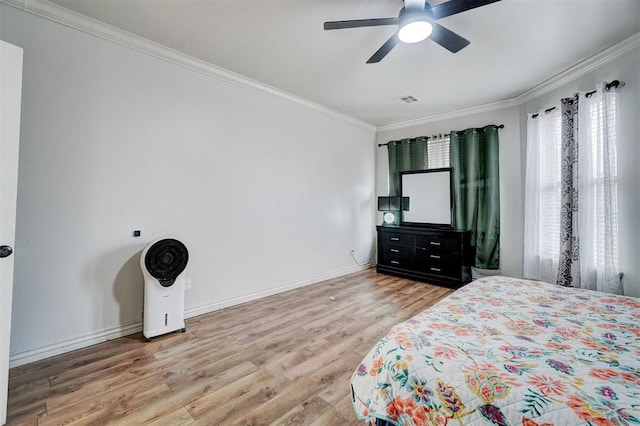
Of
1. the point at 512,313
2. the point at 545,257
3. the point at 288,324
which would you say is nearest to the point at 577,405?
the point at 512,313

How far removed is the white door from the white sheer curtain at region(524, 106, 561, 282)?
474cm

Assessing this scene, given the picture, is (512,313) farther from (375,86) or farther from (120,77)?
(120,77)

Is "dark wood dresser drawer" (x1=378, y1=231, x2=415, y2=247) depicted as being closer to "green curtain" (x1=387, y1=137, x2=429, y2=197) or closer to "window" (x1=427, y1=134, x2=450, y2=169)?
"green curtain" (x1=387, y1=137, x2=429, y2=197)

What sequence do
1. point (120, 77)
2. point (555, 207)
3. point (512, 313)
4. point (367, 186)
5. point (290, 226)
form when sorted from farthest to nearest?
point (367, 186), point (290, 226), point (555, 207), point (120, 77), point (512, 313)

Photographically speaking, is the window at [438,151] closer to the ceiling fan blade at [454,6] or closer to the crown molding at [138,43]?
the crown molding at [138,43]

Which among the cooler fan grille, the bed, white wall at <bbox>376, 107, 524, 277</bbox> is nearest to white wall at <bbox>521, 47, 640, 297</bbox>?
white wall at <bbox>376, 107, 524, 277</bbox>

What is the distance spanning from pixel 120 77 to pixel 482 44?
3293 millimetres

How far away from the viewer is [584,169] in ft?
9.09

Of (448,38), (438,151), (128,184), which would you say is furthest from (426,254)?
(128,184)

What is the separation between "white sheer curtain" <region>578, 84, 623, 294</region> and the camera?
254 cm

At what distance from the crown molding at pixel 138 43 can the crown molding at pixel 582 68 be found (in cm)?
302

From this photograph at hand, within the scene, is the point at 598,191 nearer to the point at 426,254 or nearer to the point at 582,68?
the point at 582,68

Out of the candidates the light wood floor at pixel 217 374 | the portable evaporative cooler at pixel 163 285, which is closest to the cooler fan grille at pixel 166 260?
the portable evaporative cooler at pixel 163 285

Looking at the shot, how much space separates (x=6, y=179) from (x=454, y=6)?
276cm
